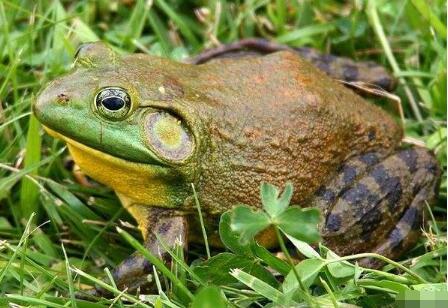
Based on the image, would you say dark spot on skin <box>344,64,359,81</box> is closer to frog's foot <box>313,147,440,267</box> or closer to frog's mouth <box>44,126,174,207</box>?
frog's foot <box>313,147,440,267</box>

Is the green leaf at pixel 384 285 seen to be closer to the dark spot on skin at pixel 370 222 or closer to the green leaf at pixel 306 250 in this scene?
the green leaf at pixel 306 250

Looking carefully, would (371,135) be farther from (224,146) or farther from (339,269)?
(339,269)

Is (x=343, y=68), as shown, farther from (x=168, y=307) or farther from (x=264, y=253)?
(x=168, y=307)

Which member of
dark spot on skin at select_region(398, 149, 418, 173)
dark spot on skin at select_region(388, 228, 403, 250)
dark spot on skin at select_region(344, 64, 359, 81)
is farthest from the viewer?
dark spot on skin at select_region(344, 64, 359, 81)

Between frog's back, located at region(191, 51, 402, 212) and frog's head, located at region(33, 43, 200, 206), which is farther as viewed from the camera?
frog's back, located at region(191, 51, 402, 212)

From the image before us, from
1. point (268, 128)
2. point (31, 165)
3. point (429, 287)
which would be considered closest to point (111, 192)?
point (31, 165)

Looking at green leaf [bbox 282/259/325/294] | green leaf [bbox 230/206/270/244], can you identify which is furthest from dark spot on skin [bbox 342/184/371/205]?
green leaf [bbox 230/206/270/244]
